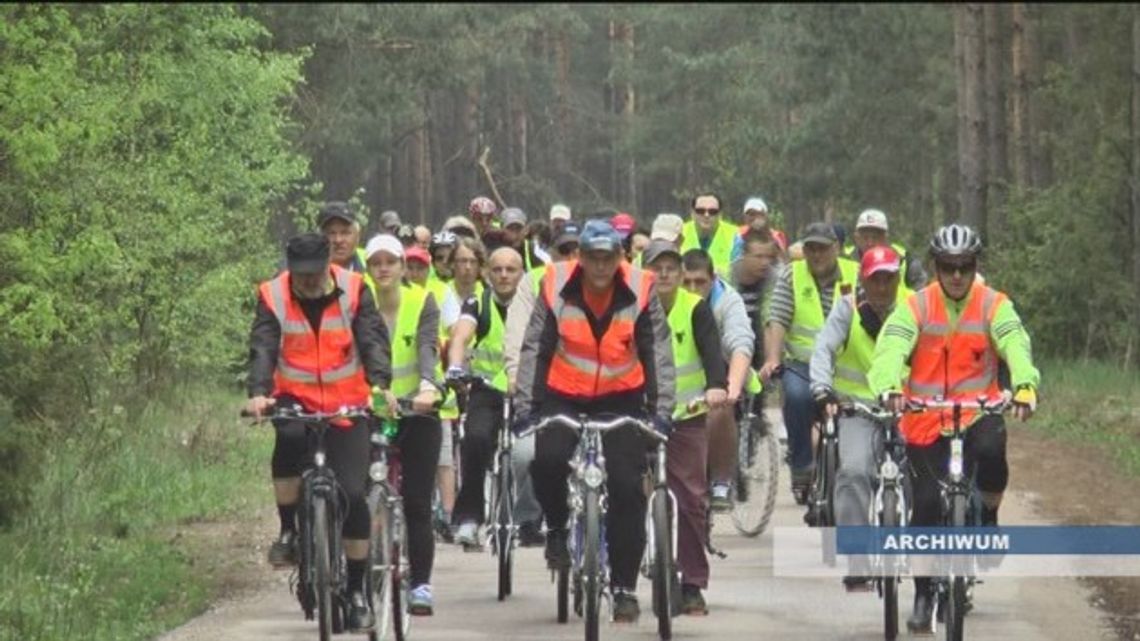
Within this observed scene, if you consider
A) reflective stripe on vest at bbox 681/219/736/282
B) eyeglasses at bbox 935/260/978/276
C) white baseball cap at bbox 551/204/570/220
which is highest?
white baseball cap at bbox 551/204/570/220

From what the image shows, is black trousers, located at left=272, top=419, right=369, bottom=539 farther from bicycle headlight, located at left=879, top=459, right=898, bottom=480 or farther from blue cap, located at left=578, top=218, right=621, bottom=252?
bicycle headlight, located at left=879, top=459, right=898, bottom=480

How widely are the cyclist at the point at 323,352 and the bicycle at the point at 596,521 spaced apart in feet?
2.75

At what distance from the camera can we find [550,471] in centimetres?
1279

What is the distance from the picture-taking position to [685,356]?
14219mm

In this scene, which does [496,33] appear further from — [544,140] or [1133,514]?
[1133,514]

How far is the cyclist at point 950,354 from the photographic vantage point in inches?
480

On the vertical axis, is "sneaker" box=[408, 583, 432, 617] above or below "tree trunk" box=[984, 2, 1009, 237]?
below

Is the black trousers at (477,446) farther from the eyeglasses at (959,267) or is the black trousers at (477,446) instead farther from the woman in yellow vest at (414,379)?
the eyeglasses at (959,267)

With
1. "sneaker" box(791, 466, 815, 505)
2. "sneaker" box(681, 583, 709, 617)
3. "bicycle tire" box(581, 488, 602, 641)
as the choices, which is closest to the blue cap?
"bicycle tire" box(581, 488, 602, 641)

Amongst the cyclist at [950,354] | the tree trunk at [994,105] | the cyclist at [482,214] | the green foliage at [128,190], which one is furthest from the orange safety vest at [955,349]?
the tree trunk at [994,105]

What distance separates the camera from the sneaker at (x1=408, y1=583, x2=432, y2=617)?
1358 cm

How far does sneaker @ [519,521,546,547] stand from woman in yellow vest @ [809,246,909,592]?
1630mm

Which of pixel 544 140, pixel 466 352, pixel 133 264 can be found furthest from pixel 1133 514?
pixel 544 140

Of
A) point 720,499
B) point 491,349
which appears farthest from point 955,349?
point 491,349
